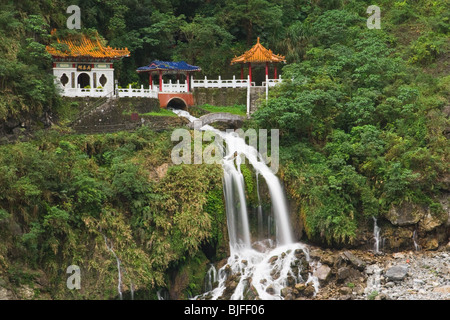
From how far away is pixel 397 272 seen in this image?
25188 millimetres

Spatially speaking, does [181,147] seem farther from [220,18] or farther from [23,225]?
[220,18]

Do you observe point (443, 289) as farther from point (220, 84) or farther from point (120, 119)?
point (220, 84)

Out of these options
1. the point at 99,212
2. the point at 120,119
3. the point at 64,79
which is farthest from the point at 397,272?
the point at 64,79

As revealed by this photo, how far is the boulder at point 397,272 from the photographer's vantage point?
81.8ft

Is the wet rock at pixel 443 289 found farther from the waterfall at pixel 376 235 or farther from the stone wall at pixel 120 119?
the stone wall at pixel 120 119

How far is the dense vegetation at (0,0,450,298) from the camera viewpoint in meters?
25.0

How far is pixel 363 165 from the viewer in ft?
96.5

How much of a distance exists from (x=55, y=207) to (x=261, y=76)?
17398mm

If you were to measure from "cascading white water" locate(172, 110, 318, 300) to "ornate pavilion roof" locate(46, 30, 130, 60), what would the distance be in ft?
25.0

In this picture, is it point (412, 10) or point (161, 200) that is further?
point (412, 10)

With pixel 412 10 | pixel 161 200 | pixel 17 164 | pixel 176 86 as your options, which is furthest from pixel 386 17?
pixel 17 164

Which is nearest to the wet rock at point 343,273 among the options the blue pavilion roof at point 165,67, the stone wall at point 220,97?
the stone wall at point 220,97

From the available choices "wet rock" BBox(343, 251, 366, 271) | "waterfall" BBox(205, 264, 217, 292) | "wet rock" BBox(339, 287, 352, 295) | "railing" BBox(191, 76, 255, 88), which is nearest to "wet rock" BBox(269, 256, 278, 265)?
"waterfall" BBox(205, 264, 217, 292)

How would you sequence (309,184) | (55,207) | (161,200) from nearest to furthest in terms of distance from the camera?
(55,207) < (161,200) < (309,184)
